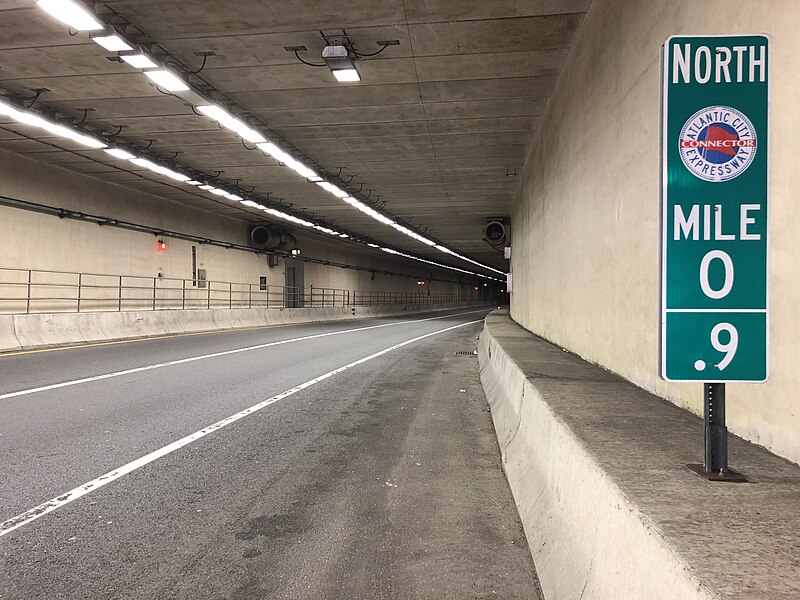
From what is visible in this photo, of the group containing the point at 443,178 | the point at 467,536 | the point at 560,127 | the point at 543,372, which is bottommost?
the point at 467,536

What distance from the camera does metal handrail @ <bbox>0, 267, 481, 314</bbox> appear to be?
15.2 m

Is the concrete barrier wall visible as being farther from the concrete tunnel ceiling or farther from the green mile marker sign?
the concrete tunnel ceiling

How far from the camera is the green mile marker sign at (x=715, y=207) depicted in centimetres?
217

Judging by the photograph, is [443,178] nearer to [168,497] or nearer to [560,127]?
[560,127]

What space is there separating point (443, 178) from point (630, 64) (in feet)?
42.9

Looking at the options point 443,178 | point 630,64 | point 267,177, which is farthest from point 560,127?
point 267,177

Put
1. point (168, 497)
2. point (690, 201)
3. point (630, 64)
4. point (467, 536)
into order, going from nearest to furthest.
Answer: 1. point (690, 201)
2. point (467, 536)
3. point (168, 497)
4. point (630, 64)

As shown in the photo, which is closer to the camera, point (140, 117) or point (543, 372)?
point (543, 372)

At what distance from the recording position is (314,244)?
35125 mm

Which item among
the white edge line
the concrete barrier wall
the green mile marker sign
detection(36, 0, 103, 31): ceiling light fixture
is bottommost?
the concrete barrier wall

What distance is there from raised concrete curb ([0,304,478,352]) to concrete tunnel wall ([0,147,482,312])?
209cm

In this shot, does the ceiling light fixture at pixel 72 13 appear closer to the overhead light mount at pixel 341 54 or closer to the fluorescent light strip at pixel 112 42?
the fluorescent light strip at pixel 112 42

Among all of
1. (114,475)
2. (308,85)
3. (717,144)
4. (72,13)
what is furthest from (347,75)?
(717,144)

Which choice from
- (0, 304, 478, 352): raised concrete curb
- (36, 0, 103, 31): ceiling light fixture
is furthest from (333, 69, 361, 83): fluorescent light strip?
(0, 304, 478, 352): raised concrete curb
